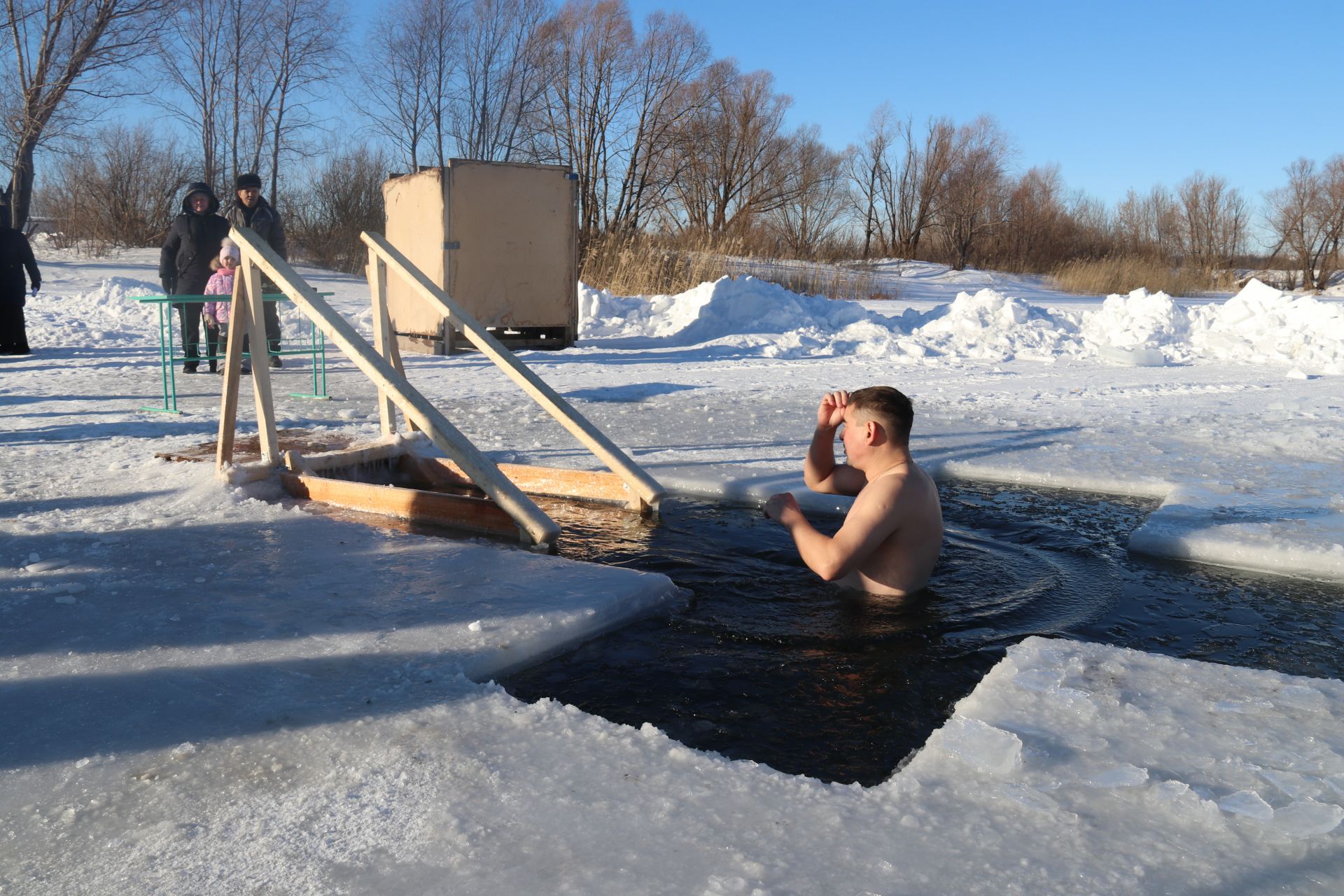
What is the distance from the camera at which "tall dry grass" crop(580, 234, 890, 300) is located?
17828 mm

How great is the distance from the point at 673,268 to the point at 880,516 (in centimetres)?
1486

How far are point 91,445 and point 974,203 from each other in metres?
35.5

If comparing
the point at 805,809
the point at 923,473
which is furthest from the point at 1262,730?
the point at 923,473

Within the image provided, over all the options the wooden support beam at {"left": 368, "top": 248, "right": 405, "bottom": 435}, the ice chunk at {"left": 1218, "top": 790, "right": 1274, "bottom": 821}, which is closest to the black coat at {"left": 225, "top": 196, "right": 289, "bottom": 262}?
the wooden support beam at {"left": 368, "top": 248, "right": 405, "bottom": 435}

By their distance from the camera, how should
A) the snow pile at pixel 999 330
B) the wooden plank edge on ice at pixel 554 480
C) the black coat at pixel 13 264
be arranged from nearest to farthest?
1. the wooden plank edge on ice at pixel 554 480
2. the black coat at pixel 13 264
3. the snow pile at pixel 999 330

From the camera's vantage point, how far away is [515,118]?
1127 inches

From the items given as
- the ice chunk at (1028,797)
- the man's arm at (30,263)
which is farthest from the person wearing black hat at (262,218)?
the ice chunk at (1028,797)

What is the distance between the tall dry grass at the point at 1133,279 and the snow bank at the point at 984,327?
7464 mm

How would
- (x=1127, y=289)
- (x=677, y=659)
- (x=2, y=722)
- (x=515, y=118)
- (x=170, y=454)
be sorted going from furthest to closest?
(x=515, y=118) → (x=1127, y=289) → (x=170, y=454) → (x=677, y=659) → (x=2, y=722)

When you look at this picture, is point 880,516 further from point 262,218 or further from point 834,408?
point 262,218

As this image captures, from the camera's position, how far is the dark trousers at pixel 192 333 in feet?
30.4

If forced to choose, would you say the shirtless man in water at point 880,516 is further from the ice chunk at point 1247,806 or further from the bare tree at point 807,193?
the bare tree at point 807,193

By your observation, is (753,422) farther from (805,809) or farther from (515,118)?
(515,118)

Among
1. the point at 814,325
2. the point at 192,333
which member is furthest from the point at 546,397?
the point at 814,325
